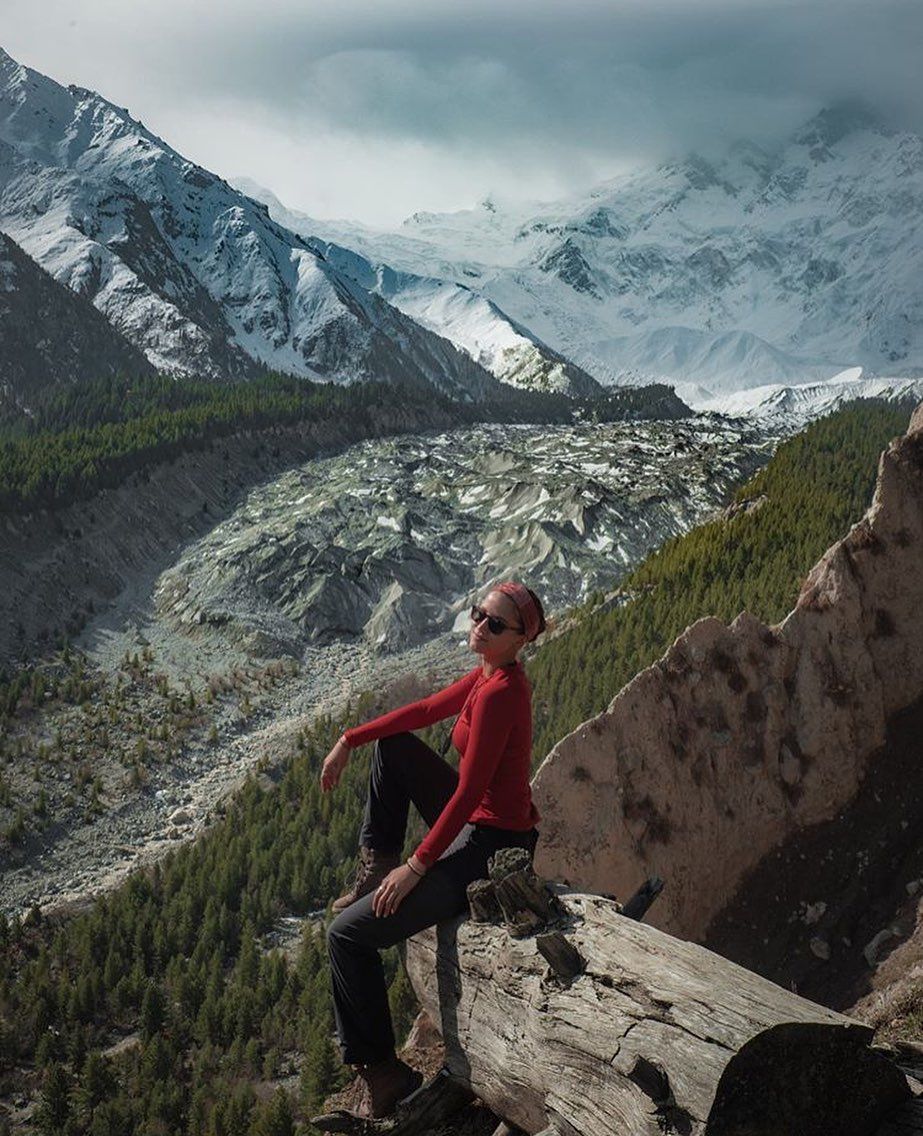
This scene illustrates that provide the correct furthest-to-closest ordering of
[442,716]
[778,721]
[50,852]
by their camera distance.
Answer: [50,852] → [778,721] → [442,716]

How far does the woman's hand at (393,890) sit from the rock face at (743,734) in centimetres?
1053

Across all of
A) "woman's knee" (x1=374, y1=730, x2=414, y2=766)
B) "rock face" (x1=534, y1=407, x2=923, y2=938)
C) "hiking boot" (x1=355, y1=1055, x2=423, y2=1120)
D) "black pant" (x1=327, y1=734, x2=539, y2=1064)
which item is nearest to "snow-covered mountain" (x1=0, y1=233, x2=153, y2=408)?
"rock face" (x1=534, y1=407, x2=923, y2=938)

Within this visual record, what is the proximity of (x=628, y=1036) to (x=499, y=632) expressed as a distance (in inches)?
149

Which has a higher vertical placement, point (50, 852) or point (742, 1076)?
point (742, 1076)

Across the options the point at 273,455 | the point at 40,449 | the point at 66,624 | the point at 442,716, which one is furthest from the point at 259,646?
the point at 442,716

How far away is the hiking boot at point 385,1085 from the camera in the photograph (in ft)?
32.7

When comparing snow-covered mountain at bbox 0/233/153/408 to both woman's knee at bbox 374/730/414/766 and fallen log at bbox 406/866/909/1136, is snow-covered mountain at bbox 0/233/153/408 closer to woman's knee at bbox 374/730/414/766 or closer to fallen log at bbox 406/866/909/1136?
woman's knee at bbox 374/730/414/766

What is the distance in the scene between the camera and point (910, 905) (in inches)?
771

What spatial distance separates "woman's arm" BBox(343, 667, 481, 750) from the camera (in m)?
10.9

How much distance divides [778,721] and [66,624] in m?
72.8

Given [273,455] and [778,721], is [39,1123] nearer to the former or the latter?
[778,721]

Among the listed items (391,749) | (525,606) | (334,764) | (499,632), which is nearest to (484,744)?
(499,632)

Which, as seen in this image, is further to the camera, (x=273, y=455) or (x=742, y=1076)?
(x=273, y=455)

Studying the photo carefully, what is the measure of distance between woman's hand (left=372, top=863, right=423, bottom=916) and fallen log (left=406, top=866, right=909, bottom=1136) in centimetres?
72
